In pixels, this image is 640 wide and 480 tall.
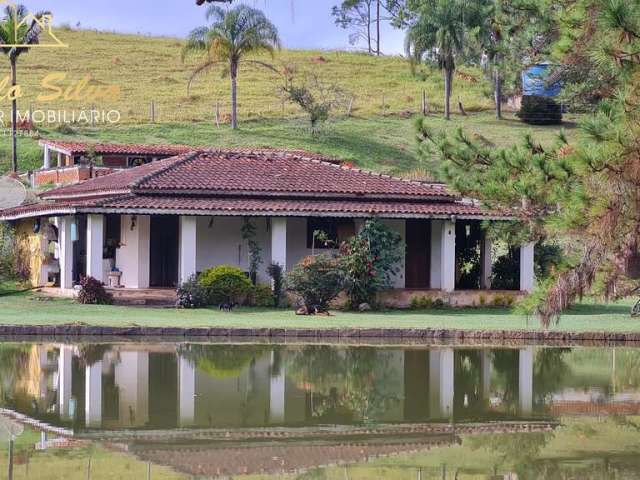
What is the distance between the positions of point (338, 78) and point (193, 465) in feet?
231

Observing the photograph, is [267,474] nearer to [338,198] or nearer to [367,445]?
[367,445]

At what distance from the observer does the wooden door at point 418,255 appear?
1399 inches

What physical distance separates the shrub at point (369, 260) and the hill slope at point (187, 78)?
33.8 m

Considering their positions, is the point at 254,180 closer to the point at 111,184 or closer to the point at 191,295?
the point at 111,184

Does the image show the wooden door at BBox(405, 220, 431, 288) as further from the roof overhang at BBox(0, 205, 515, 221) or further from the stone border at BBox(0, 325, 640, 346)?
the stone border at BBox(0, 325, 640, 346)

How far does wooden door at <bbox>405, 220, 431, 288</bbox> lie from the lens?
1399 inches

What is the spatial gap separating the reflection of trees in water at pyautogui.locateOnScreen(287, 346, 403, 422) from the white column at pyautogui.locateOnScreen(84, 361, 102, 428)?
260cm

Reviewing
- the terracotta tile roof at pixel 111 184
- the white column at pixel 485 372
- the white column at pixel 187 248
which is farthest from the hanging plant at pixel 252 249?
the white column at pixel 485 372

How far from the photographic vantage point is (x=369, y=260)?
3212 centimetres

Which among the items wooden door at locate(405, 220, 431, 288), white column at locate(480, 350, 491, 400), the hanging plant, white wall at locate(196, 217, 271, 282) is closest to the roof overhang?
the hanging plant

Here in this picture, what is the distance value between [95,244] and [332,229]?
6.40 meters

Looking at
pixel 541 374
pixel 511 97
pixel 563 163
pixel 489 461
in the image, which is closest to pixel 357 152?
pixel 511 97

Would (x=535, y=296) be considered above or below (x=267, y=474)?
above

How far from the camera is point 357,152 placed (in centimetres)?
5903
